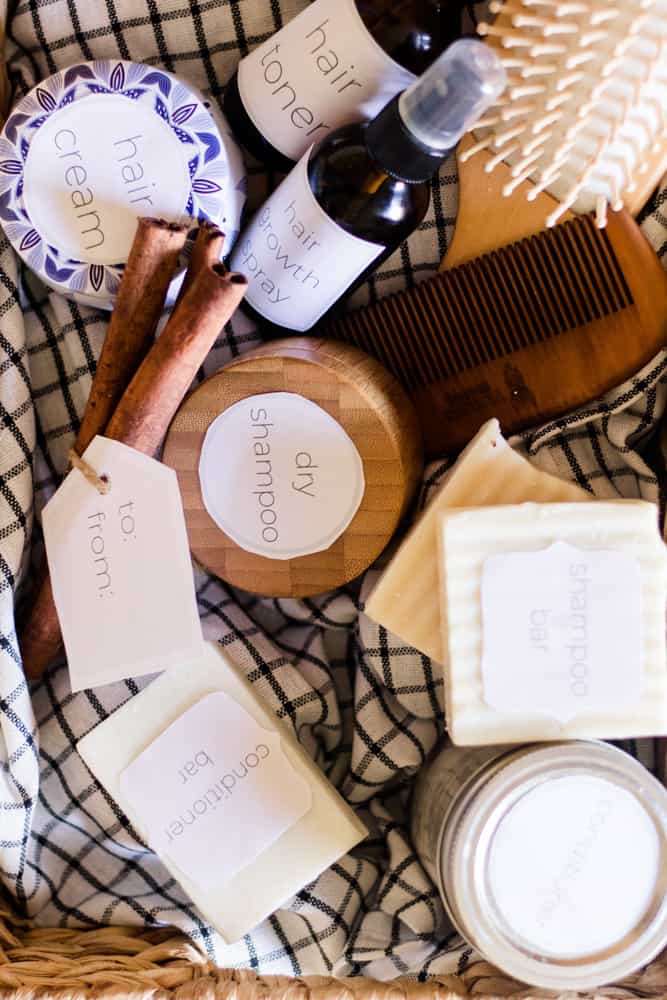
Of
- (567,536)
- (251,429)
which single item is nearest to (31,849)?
(251,429)

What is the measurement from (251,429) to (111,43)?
33 centimetres

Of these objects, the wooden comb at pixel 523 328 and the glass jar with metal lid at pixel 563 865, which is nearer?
the glass jar with metal lid at pixel 563 865

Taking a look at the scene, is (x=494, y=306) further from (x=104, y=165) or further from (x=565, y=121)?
(x=104, y=165)

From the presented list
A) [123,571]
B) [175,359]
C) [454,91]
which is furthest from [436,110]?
[123,571]

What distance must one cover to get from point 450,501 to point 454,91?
0.25 m

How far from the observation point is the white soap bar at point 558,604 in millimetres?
583

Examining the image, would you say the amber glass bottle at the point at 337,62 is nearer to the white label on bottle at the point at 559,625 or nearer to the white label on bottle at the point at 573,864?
the white label on bottle at the point at 559,625

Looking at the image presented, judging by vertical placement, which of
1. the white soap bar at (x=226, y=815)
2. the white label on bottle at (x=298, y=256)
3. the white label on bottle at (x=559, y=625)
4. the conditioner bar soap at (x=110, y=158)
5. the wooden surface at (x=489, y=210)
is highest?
the conditioner bar soap at (x=110, y=158)

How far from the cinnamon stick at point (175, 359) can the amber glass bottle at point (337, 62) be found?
0.45 ft

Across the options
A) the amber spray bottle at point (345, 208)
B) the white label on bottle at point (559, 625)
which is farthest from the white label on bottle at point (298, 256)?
the white label on bottle at point (559, 625)

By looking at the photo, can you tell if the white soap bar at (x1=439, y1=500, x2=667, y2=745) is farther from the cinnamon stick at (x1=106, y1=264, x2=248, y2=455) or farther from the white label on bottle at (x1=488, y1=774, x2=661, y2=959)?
the cinnamon stick at (x1=106, y1=264, x2=248, y2=455)

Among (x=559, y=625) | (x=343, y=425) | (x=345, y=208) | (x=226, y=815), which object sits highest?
(x=345, y=208)

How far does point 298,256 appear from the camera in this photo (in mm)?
625

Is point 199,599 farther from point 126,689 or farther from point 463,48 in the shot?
point 463,48
